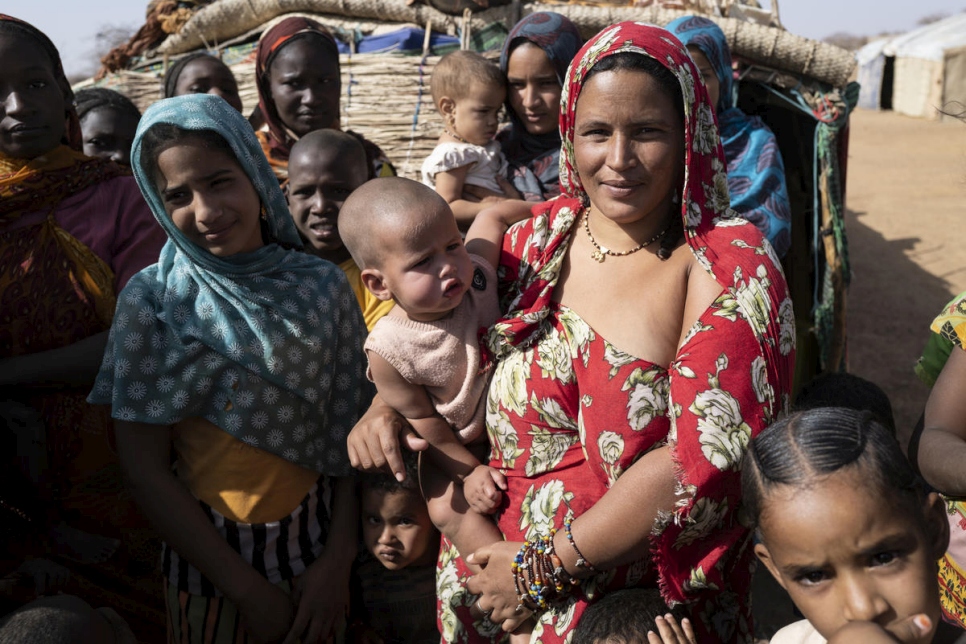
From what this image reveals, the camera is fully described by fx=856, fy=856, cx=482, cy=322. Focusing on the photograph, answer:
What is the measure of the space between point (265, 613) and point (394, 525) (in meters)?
0.55

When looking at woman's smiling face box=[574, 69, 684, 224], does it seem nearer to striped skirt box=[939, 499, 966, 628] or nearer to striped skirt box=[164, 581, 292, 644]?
striped skirt box=[939, 499, 966, 628]

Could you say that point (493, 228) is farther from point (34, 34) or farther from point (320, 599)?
point (34, 34)

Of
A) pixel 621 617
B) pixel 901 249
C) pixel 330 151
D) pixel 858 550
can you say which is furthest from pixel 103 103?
pixel 901 249

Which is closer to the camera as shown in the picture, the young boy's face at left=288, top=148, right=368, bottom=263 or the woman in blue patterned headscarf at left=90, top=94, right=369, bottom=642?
the woman in blue patterned headscarf at left=90, top=94, right=369, bottom=642

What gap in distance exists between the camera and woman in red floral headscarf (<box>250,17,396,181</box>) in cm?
392

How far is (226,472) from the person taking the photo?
7.88 ft

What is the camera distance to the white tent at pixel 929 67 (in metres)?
19.0

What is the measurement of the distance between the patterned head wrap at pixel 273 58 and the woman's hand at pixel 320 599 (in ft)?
7.04

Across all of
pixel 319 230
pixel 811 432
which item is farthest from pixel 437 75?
pixel 811 432

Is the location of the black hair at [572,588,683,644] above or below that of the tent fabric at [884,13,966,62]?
above

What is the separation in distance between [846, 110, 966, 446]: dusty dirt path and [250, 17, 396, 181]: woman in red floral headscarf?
111 inches

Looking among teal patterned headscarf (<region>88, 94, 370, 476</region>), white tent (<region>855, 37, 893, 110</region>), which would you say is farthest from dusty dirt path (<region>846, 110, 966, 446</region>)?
white tent (<region>855, 37, 893, 110</region>)

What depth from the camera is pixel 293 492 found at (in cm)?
248

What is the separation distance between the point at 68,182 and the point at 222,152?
776mm
